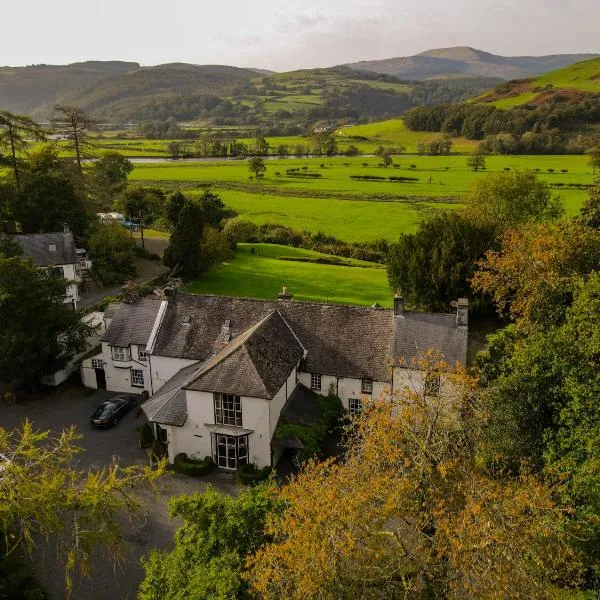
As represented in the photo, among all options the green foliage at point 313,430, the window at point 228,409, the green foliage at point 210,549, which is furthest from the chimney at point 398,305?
the green foliage at point 210,549

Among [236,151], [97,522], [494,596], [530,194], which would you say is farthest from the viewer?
[236,151]

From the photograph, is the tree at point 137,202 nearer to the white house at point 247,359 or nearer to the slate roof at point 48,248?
the slate roof at point 48,248

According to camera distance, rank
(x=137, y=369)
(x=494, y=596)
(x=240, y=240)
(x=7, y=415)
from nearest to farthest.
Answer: (x=494, y=596) < (x=7, y=415) < (x=137, y=369) < (x=240, y=240)

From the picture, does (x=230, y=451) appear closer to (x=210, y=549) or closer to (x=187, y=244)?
(x=210, y=549)

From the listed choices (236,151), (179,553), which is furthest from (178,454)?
(236,151)

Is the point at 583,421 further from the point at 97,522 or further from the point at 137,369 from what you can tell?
the point at 137,369

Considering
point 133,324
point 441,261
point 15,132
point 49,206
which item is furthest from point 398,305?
point 15,132

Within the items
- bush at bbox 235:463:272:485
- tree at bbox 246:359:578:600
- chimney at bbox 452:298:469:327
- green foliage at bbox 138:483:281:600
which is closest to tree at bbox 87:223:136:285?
bush at bbox 235:463:272:485
